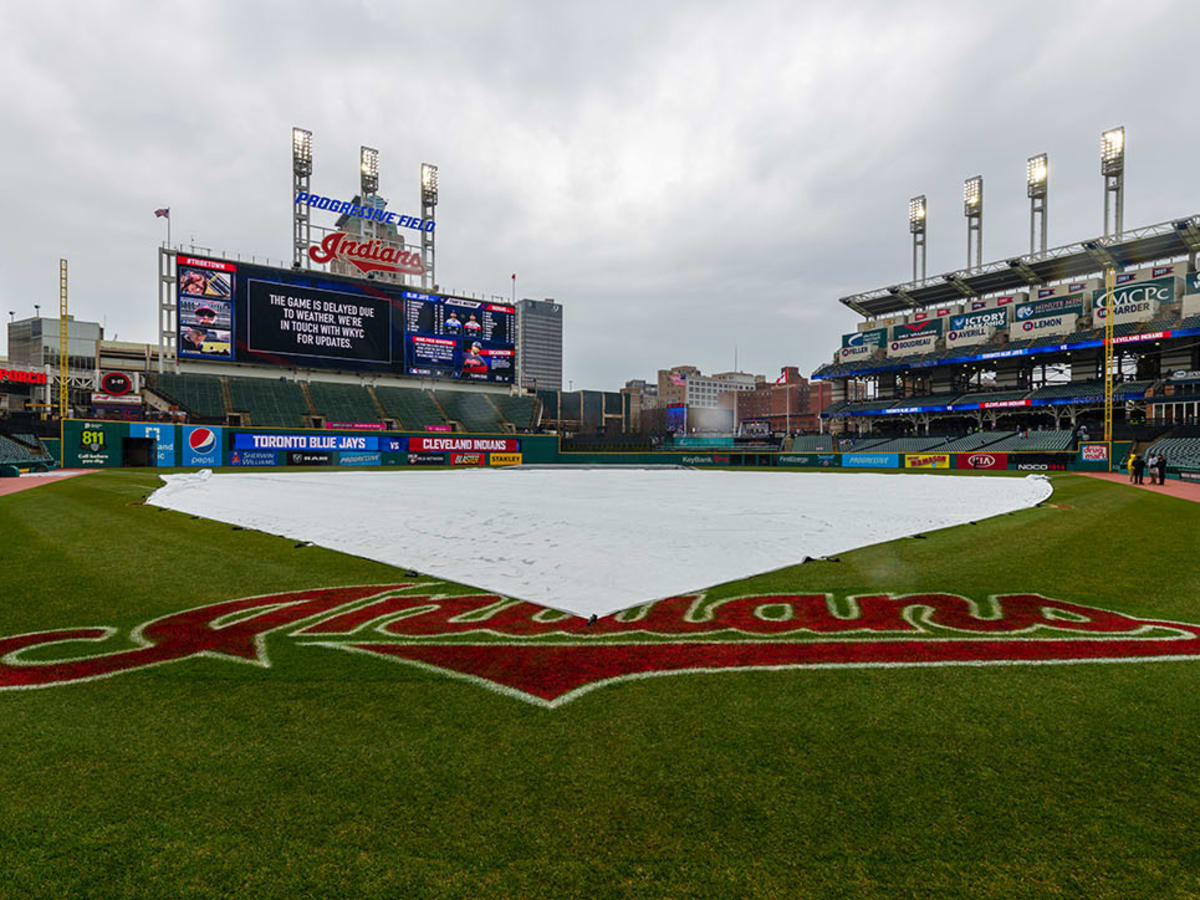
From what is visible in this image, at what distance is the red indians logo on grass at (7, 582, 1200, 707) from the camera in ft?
13.3

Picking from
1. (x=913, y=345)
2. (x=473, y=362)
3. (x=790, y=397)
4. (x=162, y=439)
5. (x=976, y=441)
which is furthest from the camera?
(x=790, y=397)

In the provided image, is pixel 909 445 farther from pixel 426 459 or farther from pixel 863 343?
pixel 426 459

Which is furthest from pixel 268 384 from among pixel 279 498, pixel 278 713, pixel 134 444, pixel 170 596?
pixel 278 713

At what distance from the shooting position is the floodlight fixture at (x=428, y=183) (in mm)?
56147

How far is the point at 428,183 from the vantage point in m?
56.5

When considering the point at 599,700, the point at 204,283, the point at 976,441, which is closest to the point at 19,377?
the point at 204,283

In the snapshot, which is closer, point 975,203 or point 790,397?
point 975,203

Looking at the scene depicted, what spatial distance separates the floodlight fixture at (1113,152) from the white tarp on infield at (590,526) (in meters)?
50.1

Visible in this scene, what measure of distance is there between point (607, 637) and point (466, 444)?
42520 mm

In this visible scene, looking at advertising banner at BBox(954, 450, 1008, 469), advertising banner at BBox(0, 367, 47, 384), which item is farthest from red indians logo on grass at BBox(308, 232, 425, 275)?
advertising banner at BBox(954, 450, 1008, 469)

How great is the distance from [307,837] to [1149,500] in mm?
20567

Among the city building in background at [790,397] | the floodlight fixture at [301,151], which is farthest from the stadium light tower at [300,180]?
the city building in background at [790,397]

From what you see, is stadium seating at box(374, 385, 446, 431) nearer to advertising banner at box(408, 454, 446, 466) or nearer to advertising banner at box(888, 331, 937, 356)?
advertising banner at box(408, 454, 446, 466)

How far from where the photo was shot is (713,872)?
2.11 metres
